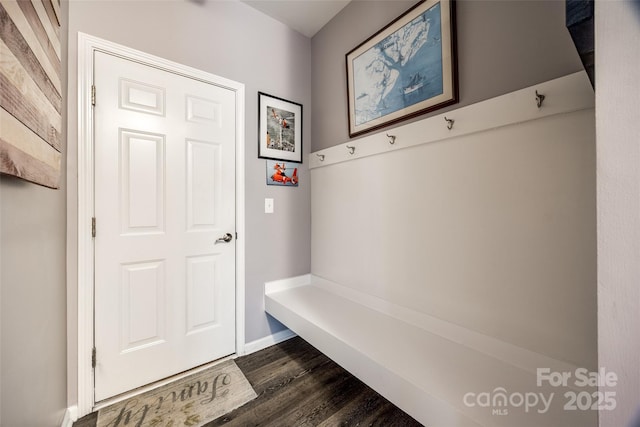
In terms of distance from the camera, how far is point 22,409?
819 mm

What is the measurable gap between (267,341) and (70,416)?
1.17 metres

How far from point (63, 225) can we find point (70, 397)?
96 cm

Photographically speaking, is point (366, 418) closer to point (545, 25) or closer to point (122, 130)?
point (545, 25)

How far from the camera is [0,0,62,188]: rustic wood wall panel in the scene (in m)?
0.60

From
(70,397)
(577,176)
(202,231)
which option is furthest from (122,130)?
(577,176)

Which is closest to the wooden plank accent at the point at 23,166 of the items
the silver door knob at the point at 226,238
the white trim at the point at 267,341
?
the silver door knob at the point at 226,238

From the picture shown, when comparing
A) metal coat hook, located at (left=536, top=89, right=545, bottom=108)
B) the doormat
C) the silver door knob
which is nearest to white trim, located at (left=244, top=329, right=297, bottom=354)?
the doormat

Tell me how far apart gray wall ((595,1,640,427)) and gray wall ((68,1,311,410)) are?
1879 mm

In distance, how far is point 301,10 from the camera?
2.02 meters

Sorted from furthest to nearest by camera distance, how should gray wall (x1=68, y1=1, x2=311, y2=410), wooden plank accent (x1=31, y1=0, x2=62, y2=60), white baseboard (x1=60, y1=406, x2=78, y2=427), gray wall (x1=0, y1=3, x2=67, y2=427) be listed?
gray wall (x1=68, y1=1, x2=311, y2=410) < white baseboard (x1=60, y1=406, x2=78, y2=427) < wooden plank accent (x1=31, y1=0, x2=62, y2=60) < gray wall (x1=0, y1=3, x2=67, y2=427)

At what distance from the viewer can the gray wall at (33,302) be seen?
0.74m

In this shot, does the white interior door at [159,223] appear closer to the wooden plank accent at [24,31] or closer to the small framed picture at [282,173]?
the small framed picture at [282,173]

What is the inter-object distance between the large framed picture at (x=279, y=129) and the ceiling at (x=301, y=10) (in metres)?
0.67

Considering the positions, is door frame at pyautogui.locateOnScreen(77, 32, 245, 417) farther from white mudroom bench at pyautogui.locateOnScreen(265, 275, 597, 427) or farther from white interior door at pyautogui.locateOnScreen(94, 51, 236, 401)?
white mudroom bench at pyautogui.locateOnScreen(265, 275, 597, 427)
